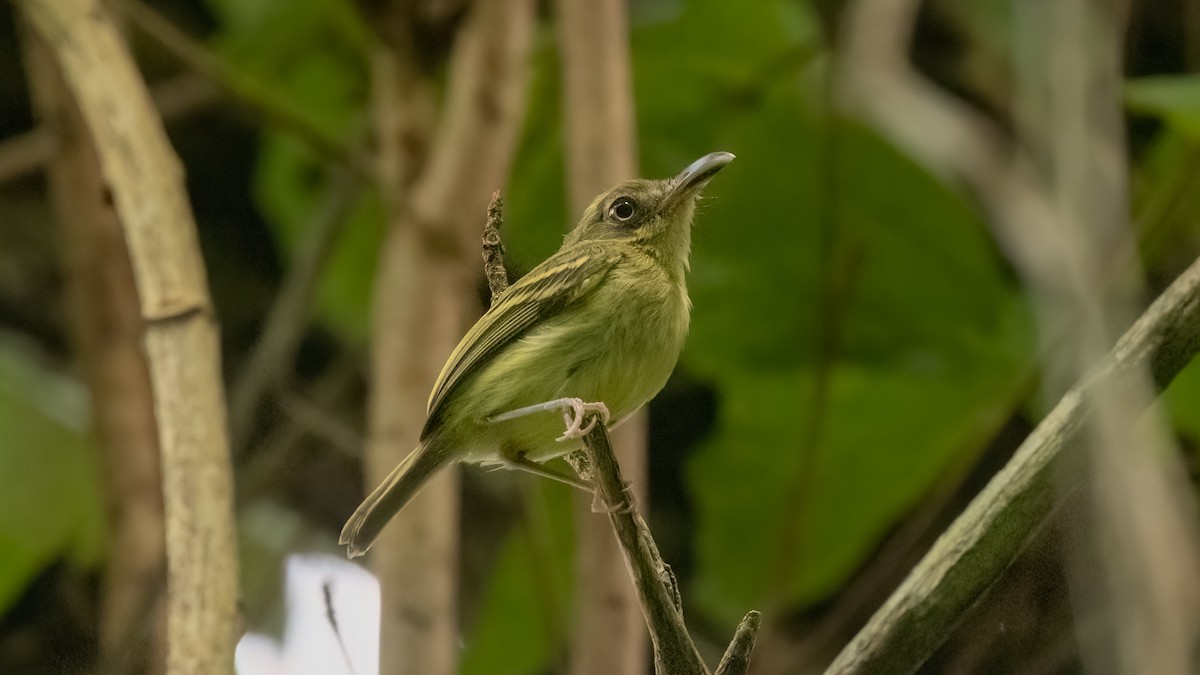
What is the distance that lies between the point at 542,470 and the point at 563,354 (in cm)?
10

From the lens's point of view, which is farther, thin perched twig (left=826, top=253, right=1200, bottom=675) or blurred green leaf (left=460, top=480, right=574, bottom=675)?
blurred green leaf (left=460, top=480, right=574, bottom=675)

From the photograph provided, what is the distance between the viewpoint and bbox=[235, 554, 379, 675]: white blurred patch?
1.02 metres

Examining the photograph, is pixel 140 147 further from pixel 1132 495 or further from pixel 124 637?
pixel 1132 495

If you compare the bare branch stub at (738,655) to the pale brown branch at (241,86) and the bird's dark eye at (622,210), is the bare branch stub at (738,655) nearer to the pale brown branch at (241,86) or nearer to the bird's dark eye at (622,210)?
the bird's dark eye at (622,210)

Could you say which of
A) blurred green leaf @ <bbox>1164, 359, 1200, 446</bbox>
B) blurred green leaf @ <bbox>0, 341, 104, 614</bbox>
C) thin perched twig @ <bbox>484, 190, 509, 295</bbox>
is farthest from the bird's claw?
blurred green leaf @ <bbox>0, 341, 104, 614</bbox>

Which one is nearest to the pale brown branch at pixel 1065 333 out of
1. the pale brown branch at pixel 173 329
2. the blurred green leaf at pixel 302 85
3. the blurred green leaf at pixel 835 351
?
the blurred green leaf at pixel 835 351

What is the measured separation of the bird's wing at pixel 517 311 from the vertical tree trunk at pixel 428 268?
42 mm

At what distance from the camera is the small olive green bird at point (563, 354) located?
1024mm

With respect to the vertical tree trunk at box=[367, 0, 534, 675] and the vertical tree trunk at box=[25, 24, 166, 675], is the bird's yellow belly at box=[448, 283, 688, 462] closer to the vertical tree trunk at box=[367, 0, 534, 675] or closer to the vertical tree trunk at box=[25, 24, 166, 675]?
the vertical tree trunk at box=[367, 0, 534, 675]

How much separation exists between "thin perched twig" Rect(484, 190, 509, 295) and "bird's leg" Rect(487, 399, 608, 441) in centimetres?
10

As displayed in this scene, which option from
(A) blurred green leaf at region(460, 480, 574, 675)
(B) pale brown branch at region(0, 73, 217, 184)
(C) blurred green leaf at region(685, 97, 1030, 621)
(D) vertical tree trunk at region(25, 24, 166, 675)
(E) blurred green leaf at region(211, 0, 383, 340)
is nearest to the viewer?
(A) blurred green leaf at region(460, 480, 574, 675)

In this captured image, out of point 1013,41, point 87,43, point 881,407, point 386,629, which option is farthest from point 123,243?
point 1013,41

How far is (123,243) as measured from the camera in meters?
1.68

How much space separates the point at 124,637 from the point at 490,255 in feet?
1.99
